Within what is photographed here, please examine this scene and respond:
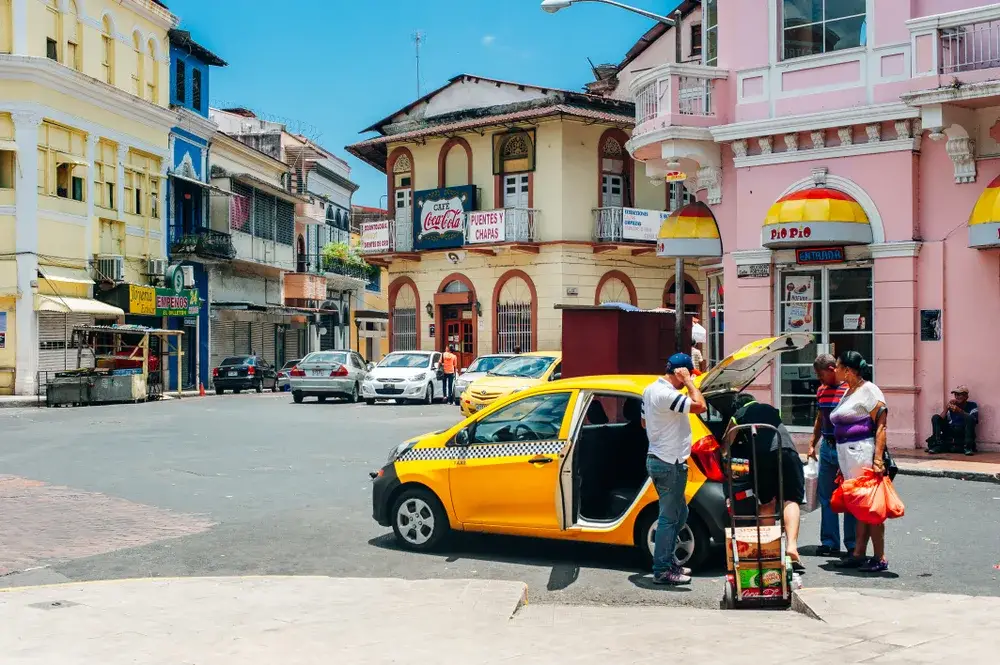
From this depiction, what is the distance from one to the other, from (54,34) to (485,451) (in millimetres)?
32931

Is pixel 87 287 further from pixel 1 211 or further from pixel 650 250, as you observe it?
pixel 650 250

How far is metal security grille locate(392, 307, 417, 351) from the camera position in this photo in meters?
42.6

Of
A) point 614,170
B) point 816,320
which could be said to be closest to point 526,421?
point 816,320

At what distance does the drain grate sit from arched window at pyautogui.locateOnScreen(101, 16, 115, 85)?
1411 inches

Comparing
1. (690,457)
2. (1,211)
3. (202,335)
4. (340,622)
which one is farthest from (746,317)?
(202,335)

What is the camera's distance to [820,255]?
18.3 metres

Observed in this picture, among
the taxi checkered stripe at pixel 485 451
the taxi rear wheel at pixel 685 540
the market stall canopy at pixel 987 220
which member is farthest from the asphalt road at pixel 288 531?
the market stall canopy at pixel 987 220

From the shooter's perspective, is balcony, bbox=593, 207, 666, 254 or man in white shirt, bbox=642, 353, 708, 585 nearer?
man in white shirt, bbox=642, 353, 708, 585

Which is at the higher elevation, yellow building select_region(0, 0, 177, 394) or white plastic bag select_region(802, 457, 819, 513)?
yellow building select_region(0, 0, 177, 394)

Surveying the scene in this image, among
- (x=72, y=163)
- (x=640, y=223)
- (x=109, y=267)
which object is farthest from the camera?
(x=640, y=223)

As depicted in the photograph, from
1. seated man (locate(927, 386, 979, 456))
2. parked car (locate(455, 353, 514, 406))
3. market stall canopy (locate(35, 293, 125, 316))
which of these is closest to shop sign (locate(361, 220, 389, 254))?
market stall canopy (locate(35, 293, 125, 316))

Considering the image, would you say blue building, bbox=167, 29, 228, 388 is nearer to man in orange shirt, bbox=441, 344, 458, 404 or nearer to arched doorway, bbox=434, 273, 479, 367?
arched doorway, bbox=434, 273, 479, 367

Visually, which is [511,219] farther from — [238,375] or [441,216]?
[238,375]

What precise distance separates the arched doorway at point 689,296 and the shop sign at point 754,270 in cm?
1938
